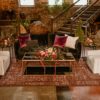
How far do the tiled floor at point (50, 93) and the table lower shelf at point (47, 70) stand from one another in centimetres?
107

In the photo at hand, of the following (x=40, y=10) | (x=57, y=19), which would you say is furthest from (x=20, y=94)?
(x=40, y=10)

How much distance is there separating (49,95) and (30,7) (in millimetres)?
9271

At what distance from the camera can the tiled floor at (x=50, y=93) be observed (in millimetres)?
4472

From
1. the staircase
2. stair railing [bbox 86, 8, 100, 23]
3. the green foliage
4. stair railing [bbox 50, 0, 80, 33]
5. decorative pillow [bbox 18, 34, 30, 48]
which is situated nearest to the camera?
decorative pillow [bbox 18, 34, 30, 48]

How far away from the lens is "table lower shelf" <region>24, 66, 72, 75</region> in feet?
20.7

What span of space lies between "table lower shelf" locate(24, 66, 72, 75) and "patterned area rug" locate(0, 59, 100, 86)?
14 cm

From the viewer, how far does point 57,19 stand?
35.6ft

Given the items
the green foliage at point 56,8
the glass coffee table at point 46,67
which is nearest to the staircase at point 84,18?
the green foliage at point 56,8

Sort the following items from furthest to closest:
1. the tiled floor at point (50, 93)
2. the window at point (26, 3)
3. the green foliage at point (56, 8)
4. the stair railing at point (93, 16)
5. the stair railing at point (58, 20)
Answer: the window at point (26, 3) < the green foliage at point (56, 8) < the stair railing at point (93, 16) < the stair railing at point (58, 20) < the tiled floor at point (50, 93)

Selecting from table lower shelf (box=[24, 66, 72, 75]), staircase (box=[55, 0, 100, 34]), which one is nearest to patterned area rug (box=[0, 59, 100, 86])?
table lower shelf (box=[24, 66, 72, 75])

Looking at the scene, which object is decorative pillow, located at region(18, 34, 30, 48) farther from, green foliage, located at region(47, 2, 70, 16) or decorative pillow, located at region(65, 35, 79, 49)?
green foliage, located at region(47, 2, 70, 16)

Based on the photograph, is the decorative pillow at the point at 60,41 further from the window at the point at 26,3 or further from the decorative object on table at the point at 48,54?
the window at the point at 26,3

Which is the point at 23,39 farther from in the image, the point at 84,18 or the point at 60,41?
the point at 84,18

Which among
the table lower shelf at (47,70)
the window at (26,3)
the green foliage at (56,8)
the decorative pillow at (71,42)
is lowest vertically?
the table lower shelf at (47,70)
